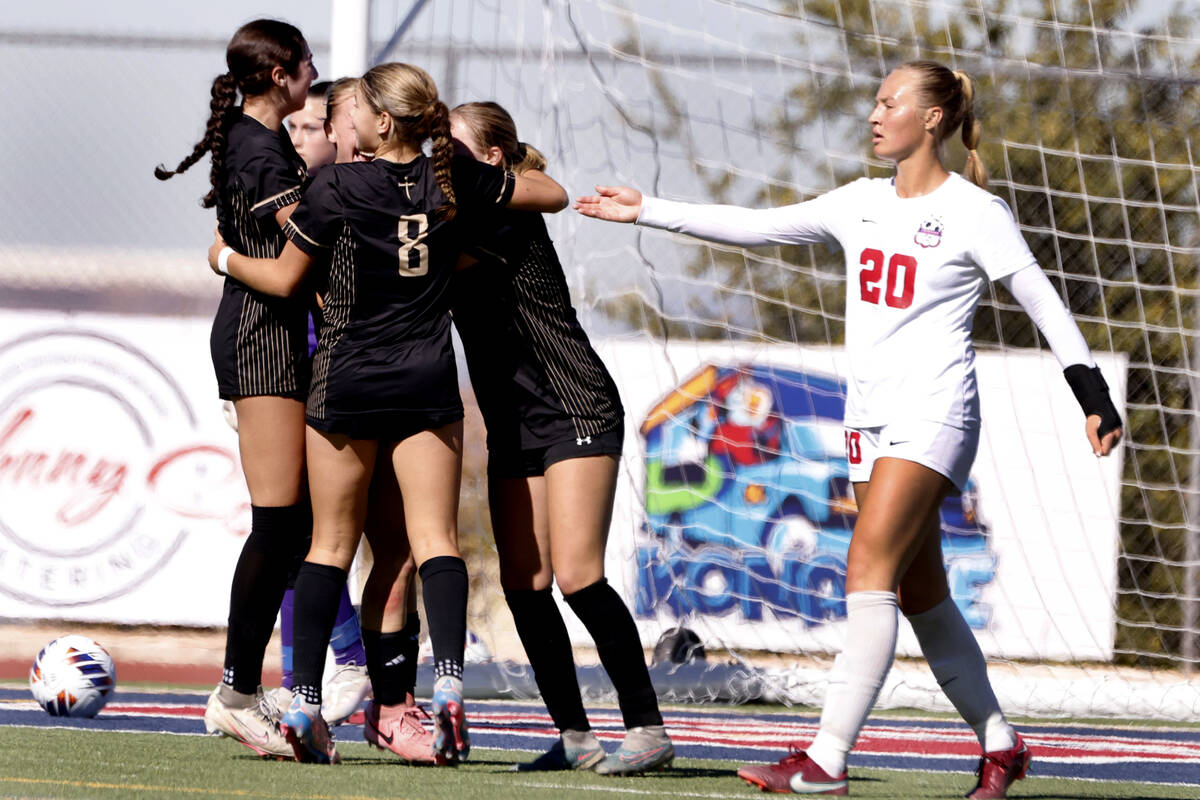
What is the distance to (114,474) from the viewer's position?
8.81 m

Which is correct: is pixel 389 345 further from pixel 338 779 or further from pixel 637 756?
pixel 637 756

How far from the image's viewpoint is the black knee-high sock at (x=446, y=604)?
3969 millimetres

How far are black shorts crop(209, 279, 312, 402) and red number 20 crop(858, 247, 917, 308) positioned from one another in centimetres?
151

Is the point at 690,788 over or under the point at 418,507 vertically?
under

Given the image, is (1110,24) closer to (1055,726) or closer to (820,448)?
(820,448)

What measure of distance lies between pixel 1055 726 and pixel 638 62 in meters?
3.81

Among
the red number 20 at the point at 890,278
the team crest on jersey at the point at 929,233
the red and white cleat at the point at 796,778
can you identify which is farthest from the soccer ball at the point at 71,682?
the team crest on jersey at the point at 929,233

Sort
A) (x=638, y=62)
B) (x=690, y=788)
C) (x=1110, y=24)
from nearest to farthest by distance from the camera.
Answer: (x=690, y=788), (x=638, y=62), (x=1110, y=24)

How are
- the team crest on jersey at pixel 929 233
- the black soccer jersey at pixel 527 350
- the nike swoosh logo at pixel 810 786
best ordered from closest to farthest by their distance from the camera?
1. the nike swoosh logo at pixel 810 786
2. the team crest on jersey at pixel 929 233
3. the black soccer jersey at pixel 527 350

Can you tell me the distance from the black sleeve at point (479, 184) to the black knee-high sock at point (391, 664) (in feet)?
4.18

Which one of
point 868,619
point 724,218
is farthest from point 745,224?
point 868,619

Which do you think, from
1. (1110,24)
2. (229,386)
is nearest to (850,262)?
(229,386)

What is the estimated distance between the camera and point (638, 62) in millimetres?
8359

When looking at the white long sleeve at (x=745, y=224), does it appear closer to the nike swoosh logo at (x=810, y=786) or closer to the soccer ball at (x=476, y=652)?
the nike swoosh logo at (x=810, y=786)
